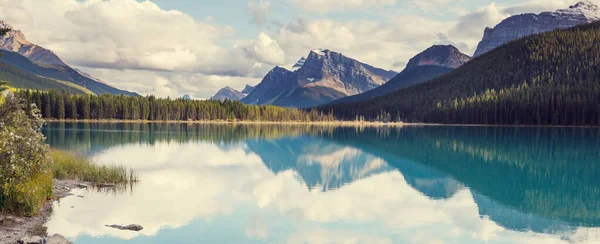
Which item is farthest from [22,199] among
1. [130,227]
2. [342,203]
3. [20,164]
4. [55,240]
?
[342,203]

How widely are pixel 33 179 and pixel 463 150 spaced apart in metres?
64.1

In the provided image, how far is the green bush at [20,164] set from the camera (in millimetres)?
22047

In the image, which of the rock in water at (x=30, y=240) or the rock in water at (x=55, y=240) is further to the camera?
the rock in water at (x=55, y=240)

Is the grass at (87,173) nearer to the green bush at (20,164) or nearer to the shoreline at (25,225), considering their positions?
the shoreline at (25,225)

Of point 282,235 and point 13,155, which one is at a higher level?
point 13,155

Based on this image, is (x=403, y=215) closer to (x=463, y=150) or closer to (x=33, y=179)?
(x=33, y=179)

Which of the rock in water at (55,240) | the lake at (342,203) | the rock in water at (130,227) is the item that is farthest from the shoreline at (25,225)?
the rock in water at (130,227)

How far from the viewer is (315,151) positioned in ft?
274

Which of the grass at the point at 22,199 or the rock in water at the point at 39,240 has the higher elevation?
the grass at the point at 22,199

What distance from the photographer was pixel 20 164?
2288 cm

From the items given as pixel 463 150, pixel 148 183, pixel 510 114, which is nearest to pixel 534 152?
pixel 463 150

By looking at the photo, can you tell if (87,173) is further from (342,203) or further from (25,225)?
(342,203)

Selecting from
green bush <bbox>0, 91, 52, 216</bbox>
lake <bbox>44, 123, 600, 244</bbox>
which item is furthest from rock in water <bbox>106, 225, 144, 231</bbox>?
green bush <bbox>0, 91, 52, 216</bbox>

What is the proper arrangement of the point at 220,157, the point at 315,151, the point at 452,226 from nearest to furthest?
the point at 452,226
the point at 220,157
the point at 315,151
